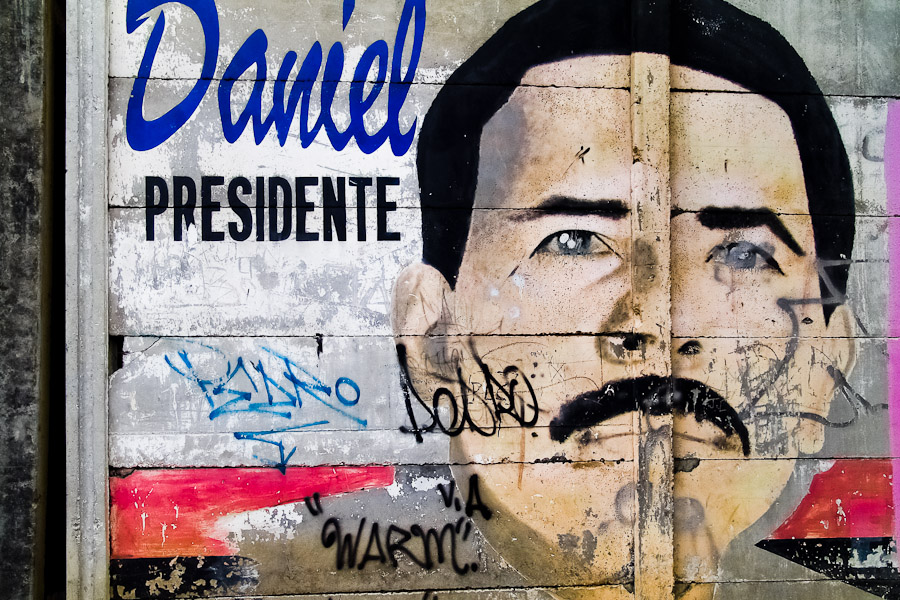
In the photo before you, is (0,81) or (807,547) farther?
(807,547)

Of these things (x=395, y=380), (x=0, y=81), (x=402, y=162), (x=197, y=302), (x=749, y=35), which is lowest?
(x=395, y=380)

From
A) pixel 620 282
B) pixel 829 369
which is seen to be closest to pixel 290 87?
pixel 620 282

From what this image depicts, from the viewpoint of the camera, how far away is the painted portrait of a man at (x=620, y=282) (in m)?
2.63

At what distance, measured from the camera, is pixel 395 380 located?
261 centimetres

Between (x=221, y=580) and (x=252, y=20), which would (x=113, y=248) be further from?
(x=221, y=580)

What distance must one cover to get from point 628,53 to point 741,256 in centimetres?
101

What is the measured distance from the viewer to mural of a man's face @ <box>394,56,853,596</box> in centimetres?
263

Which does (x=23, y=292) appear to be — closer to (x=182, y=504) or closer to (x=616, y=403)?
(x=182, y=504)

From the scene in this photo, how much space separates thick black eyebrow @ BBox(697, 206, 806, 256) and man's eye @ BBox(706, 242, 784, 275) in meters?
0.09

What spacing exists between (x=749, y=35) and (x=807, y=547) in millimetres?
2248

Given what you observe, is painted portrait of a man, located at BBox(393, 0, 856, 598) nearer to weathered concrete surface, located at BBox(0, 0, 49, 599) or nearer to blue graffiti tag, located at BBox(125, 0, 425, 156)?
blue graffiti tag, located at BBox(125, 0, 425, 156)

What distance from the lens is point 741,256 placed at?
2.71 m

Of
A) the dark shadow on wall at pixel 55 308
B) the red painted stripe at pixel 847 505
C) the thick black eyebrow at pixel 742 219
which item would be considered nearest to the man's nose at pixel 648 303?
the thick black eyebrow at pixel 742 219

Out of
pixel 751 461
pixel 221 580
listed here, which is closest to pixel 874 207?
pixel 751 461
